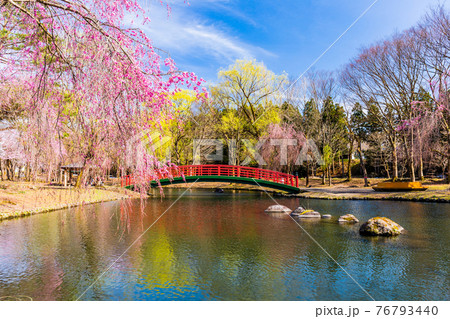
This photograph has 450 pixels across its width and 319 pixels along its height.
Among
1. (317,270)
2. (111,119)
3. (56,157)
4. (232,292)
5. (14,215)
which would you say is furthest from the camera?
(14,215)

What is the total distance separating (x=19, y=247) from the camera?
8844 mm

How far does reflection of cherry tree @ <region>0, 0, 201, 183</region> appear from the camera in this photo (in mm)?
4402

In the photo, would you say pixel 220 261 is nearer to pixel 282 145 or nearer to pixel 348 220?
pixel 348 220

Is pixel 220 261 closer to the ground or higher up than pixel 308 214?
closer to the ground

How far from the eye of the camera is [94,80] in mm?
4301

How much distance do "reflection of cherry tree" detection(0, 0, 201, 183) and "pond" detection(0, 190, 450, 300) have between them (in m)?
1.22

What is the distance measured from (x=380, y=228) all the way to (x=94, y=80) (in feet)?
31.5

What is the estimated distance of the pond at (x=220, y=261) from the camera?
19.1ft

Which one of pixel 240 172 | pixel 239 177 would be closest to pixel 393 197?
pixel 239 177

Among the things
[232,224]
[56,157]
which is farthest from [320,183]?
[56,157]

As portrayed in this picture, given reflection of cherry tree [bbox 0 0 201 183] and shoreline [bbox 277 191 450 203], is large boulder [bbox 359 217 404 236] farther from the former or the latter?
shoreline [bbox 277 191 450 203]

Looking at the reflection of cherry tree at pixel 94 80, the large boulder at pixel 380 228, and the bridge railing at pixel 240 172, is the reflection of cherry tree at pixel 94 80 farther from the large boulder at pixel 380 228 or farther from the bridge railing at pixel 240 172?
the bridge railing at pixel 240 172

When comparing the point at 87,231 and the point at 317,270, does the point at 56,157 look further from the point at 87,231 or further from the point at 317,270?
the point at 87,231

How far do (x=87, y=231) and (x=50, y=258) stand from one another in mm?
3523
